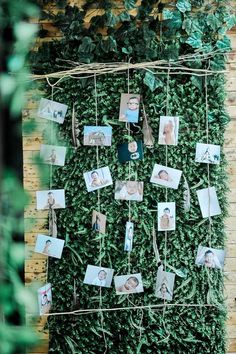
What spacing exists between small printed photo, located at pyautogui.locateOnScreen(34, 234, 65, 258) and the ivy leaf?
145cm

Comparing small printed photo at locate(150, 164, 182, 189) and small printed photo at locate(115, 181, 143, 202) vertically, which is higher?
small printed photo at locate(150, 164, 182, 189)

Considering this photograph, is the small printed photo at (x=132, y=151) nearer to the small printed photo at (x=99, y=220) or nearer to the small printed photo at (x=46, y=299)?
the small printed photo at (x=99, y=220)

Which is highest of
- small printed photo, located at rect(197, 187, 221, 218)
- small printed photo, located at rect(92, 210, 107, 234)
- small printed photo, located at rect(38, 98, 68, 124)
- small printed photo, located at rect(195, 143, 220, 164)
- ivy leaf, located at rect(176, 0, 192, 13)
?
ivy leaf, located at rect(176, 0, 192, 13)

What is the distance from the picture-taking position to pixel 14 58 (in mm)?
728

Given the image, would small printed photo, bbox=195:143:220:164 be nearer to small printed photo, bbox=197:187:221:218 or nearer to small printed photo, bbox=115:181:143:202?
small printed photo, bbox=197:187:221:218

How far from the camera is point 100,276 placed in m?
3.41

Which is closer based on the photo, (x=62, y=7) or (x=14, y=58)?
(x=14, y=58)

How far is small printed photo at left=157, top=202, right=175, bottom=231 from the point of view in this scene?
338cm

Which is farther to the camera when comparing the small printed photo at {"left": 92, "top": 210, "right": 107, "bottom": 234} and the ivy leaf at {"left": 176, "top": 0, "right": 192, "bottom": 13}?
the small printed photo at {"left": 92, "top": 210, "right": 107, "bottom": 234}

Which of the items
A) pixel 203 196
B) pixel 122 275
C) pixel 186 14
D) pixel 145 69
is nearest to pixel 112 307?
pixel 122 275

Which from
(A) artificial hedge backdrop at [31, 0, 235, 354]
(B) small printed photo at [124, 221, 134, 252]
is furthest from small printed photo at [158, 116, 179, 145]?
(B) small printed photo at [124, 221, 134, 252]

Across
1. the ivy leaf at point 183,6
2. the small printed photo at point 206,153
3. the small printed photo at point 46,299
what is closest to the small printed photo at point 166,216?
the small printed photo at point 206,153

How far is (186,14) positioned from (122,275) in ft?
4.92

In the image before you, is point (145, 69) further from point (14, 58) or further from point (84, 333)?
point (14, 58)
